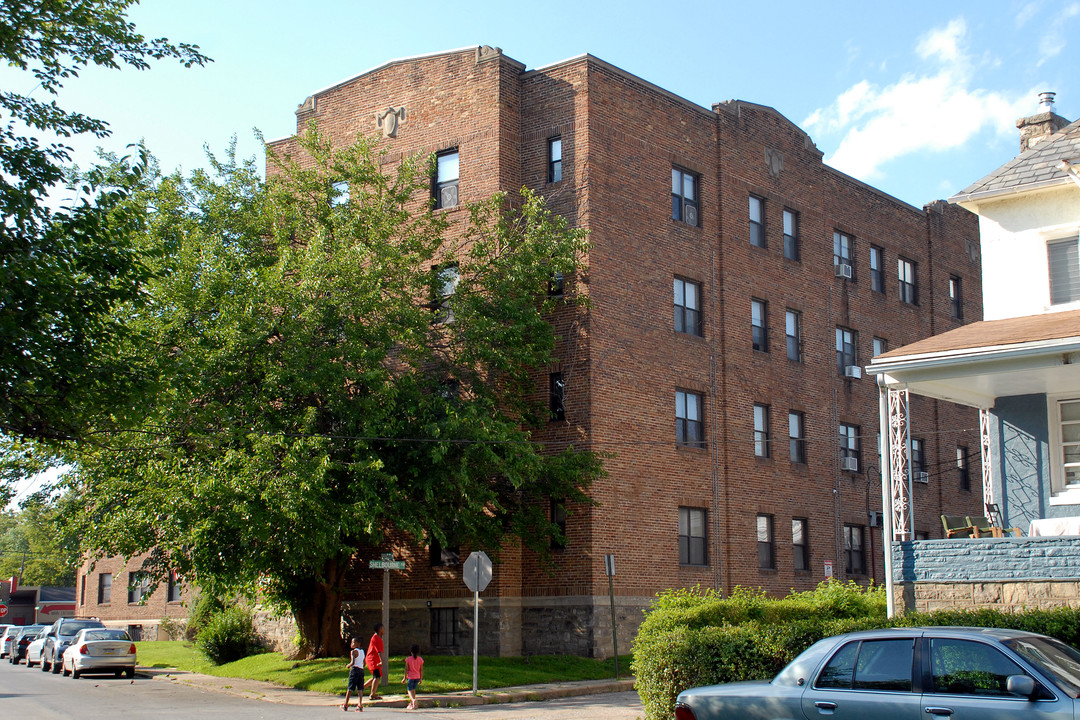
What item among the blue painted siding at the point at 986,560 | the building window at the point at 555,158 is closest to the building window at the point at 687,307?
the building window at the point at 555,158

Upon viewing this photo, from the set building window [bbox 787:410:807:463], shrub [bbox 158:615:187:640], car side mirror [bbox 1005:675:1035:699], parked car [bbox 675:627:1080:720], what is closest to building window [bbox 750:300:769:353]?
building window [bbox 787:410:807:463]

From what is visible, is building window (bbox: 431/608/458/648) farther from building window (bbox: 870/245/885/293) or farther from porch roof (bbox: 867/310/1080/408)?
building window (bbox: 870/245/885/293)

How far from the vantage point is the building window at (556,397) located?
96.3 ft

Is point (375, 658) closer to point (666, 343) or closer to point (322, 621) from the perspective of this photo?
point (322, 621)

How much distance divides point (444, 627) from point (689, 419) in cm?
883

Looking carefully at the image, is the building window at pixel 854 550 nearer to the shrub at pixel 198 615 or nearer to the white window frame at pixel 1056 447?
the white window frame at pixel 1056 447

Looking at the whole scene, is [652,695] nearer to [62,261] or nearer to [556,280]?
[62,261]

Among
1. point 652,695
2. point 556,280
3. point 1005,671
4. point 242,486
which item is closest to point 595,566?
point 556,280

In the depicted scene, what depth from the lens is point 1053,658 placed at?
991 centimetres

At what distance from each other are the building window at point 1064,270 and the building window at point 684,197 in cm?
1320

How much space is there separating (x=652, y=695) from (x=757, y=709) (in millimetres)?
5886

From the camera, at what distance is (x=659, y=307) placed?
31.3 meters

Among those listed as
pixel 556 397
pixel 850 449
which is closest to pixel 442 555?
pixel 556 397

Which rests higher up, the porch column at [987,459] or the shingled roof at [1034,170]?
the shingled roof at [1034,170]
